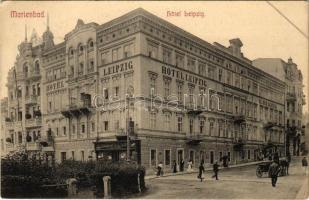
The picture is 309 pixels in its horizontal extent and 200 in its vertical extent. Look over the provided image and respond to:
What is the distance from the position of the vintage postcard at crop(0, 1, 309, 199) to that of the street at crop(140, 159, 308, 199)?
0.03 metres

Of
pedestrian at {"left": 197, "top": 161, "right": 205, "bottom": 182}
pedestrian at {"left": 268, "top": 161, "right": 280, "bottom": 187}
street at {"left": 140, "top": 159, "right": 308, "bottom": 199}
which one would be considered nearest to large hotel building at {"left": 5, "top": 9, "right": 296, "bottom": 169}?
pedestrian at {"left": 197, "top": 161, "right": 205, "bottom": 182}

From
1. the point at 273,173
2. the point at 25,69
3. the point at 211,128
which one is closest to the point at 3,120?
the point at 25,69

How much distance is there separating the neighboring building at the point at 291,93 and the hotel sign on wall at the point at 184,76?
1109 millimetres

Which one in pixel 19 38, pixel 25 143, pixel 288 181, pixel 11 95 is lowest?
pixel 288 181

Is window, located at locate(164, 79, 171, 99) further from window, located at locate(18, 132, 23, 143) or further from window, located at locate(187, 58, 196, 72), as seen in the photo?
window, located at locate(18, 132, 23, 143)

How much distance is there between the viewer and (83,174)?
10.5m

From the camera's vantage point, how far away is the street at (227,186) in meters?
10.6

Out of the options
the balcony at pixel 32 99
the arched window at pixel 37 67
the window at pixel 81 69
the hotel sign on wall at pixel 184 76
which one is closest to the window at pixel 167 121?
the hotel sign on wall at pixel 184 76

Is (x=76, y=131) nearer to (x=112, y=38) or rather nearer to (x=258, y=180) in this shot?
(x=112, y=38)

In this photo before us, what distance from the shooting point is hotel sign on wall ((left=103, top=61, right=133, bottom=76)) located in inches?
420

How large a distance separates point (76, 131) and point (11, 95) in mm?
1364

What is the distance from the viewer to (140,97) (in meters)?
10.6

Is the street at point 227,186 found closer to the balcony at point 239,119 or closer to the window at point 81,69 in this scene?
the balcony at point 239,119

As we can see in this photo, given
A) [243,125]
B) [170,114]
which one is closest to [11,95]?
[170,114]
